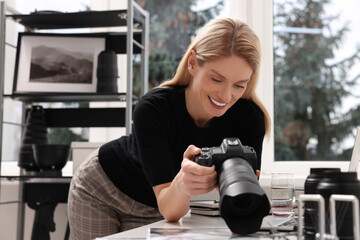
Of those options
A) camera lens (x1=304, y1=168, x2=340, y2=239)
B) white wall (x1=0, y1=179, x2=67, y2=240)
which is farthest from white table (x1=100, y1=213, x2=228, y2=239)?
white wall (x1=0, y1=179, x2=67, y2=240)

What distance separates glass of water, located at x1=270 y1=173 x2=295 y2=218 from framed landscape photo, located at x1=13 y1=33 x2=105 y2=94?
4.85 ft

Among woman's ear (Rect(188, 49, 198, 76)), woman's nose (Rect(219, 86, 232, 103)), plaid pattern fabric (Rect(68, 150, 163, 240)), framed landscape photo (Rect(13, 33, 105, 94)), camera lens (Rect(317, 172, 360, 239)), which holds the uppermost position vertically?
framed landscape photo (Rect(13, 33, 105, 94))

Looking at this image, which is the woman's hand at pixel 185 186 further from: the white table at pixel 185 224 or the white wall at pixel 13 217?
the white wall at pixel 13 217

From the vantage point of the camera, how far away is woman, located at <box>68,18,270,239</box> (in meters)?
1.21

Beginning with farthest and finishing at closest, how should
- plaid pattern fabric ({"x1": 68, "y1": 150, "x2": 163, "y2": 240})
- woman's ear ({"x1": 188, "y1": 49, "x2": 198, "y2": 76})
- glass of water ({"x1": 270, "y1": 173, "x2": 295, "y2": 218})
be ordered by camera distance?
plaid pattern fabric ({"x1": 68, "y1": 150, "x2": 163, "y2": 240}), woman's ear ({"x1": 188, "y1": 49, "x2": 198, "y2": 76}), glass of water ({"x1": 270, "y1": 173, "x2": 295, "y2": 218})

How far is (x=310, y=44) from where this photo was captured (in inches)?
107

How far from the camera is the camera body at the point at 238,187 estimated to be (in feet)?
2.60

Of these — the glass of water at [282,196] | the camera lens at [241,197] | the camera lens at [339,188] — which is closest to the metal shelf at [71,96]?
the glass of water at [282,196]

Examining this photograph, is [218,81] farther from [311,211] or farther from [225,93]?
[311,211]

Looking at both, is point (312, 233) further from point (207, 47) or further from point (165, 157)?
point (207, 47)

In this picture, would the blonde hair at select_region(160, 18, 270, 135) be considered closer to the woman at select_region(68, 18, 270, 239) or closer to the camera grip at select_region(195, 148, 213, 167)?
the woman at select_region(68, 18, 270, 239)

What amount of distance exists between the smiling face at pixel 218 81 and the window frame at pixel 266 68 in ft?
4.60

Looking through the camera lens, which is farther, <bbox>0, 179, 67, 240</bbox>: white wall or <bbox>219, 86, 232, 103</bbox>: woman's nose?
<bbox>0, 179, 67, 240</bbox>: white wall

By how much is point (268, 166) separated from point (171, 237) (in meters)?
1.87
